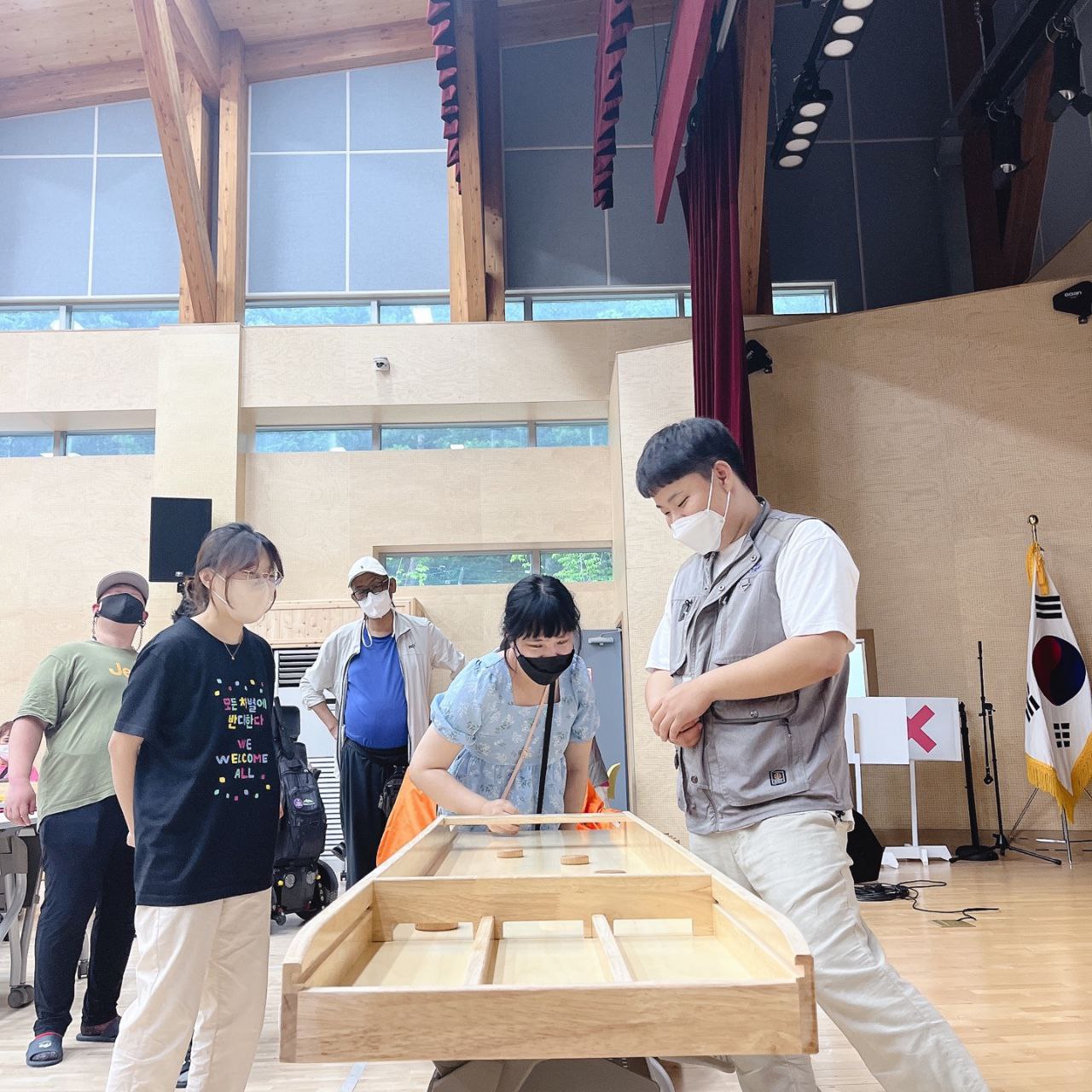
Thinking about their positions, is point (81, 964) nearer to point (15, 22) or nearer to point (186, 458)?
point (186, 458)

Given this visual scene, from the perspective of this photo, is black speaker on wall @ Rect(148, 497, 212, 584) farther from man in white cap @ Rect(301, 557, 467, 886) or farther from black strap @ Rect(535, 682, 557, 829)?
black strap @ Rect(535, 682, 557, 829)

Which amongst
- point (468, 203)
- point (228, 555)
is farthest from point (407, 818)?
point (468, 203)

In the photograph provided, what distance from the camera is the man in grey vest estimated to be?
1619mm

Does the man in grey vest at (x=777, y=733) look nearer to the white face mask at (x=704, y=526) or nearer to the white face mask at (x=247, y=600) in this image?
Result: the white face mask at (x=704, y=526)

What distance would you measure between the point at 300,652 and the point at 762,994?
7.00 metres

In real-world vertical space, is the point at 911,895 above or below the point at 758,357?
below

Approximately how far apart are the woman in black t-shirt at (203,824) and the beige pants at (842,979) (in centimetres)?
103

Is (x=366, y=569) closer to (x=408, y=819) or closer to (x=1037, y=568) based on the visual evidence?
(x=408, y=819)

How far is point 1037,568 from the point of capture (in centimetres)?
710

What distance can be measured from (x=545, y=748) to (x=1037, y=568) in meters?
5.68

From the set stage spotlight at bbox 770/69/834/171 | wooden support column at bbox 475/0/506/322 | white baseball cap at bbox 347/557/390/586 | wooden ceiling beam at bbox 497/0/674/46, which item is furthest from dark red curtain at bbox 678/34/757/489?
white baseball cap at bbox 347/557/390/586

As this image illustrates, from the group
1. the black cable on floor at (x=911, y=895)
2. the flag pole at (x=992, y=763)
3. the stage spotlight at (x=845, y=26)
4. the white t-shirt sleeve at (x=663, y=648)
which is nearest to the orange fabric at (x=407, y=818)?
the white t-shirt sleeve at (x=663, y=648)

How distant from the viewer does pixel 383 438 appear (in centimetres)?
877

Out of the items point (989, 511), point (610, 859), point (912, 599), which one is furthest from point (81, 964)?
point (989, 511)
